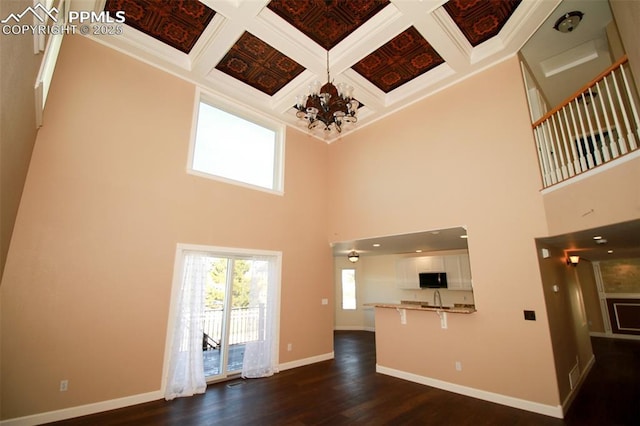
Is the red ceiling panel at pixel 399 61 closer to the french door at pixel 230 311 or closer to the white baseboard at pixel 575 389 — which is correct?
the french door at pixel 230 311

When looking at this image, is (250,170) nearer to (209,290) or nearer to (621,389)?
(209,290)

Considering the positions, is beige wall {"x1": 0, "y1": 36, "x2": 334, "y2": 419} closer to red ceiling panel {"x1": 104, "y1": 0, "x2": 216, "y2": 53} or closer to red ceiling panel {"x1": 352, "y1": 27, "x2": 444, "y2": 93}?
red ceiling panel {"x1": 104, "y1": 0, "x2": 216, "y2": 53}

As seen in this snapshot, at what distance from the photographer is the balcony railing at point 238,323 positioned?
5.07 meters

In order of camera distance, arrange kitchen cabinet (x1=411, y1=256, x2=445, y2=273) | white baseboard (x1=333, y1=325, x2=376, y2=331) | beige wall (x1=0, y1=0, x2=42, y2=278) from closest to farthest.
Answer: beige wall (x1=0, y1=0, x2=42, y2=278) < kitchen cabinet (x1=411, y1=256, x2=445, y2=273) < white baseboard (x1=333, y1=325, x2=376, y2=331)

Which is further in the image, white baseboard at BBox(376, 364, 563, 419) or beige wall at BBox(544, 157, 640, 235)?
white baseboard at BBox(376, 364, 563, 419)

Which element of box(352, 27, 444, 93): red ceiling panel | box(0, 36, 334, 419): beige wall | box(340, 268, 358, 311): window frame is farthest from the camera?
box(340, 268, 358, 311): window frame

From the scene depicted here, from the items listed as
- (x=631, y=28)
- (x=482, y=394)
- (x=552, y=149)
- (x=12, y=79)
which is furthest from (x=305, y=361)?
(x=631, y=28)

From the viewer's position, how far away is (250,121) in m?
6.30

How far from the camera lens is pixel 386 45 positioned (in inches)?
184

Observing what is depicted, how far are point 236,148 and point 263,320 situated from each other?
11.4 feet

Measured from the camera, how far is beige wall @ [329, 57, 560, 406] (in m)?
3.97

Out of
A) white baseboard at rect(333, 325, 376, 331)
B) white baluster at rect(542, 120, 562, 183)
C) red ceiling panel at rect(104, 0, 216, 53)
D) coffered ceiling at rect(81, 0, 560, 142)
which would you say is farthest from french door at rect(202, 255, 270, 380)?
white baseboard at rect(333, 325, 376, 331)

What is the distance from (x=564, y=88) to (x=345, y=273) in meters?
7.88

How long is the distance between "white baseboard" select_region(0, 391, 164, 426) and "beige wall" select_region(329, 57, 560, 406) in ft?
12.8
